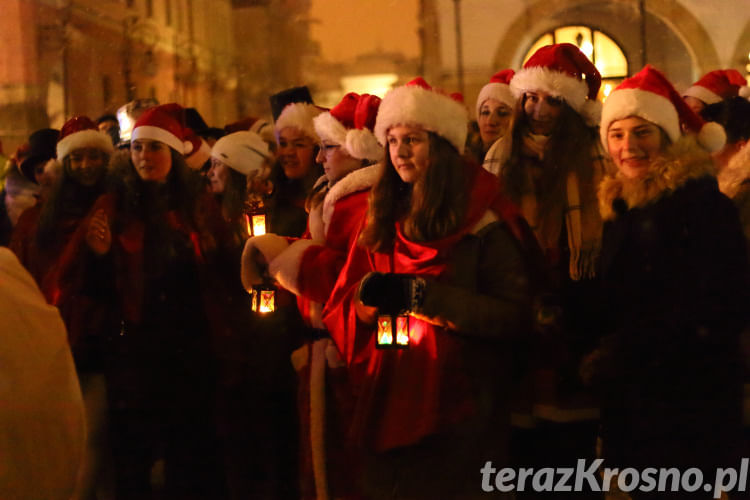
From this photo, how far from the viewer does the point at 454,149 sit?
3463mm

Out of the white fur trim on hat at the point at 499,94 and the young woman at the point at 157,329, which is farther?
the white fur trim on hat at the point at 499,94

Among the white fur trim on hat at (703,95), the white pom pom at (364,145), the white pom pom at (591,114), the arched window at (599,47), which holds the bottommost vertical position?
the white pom pom at (364,145)

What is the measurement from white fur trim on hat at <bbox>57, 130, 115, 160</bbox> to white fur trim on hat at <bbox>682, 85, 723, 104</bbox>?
379 cm

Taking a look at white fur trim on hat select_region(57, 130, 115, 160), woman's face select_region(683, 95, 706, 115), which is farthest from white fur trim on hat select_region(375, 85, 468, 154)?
woman's face select_region(683, 95, 706, 115)

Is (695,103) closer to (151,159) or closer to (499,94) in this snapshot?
(499,94)

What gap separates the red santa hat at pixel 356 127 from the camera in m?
4.02

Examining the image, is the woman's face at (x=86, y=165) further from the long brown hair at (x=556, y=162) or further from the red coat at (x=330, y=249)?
the long brown hair at (x=556, y=162)

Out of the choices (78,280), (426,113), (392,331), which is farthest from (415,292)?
(78,280)

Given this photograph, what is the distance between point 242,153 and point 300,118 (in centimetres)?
60

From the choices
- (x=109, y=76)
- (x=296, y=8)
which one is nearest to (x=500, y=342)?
(x=296, y=8)

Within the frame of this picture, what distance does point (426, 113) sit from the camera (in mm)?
3424

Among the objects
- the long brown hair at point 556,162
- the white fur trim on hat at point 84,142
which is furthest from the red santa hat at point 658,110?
the white fur trim on hat at point 84,142

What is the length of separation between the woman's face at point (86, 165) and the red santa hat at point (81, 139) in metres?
0.04

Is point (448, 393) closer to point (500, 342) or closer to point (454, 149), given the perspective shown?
point (500, 342)
